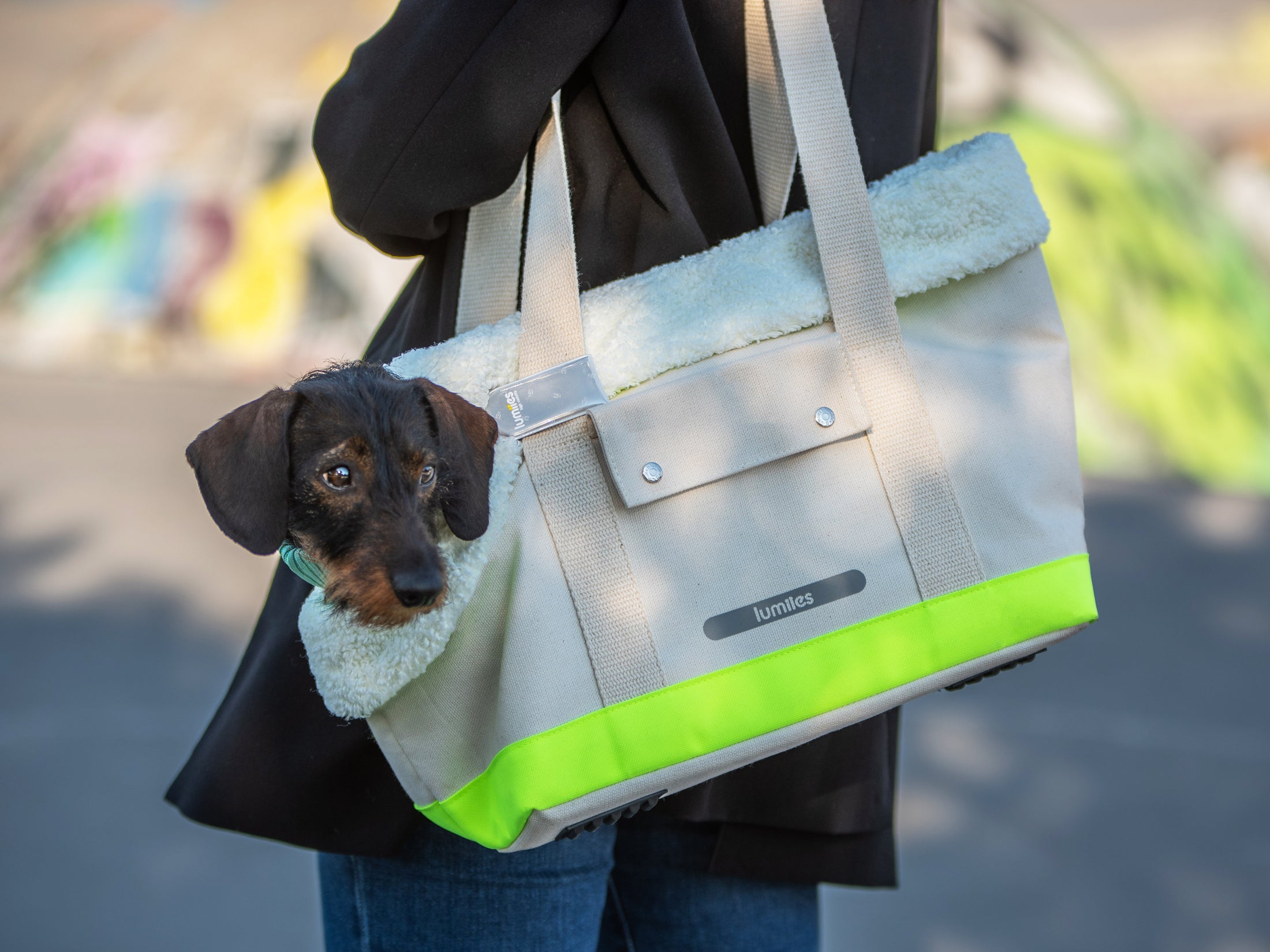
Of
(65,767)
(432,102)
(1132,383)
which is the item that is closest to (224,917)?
(65,767)

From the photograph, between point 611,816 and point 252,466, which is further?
point 611,816

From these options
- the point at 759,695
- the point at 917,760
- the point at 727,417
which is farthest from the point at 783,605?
the point at 917,760

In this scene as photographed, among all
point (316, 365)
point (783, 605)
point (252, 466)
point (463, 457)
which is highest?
point (252, 466)

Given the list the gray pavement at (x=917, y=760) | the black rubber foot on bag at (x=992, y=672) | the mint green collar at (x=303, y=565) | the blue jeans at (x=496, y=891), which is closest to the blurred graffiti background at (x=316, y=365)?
the gray pavement at (x=917, y=760)

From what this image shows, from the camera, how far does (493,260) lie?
5.51ft

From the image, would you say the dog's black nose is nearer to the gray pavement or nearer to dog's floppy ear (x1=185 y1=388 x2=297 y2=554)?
dog's floppy ear (x1=185 y1=388 x2=297 y2=554)

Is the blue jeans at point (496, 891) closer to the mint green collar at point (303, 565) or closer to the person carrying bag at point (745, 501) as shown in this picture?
the person carrying bag at point (745, 501)

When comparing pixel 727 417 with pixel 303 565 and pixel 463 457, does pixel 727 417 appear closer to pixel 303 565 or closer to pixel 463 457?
pixel 463 457

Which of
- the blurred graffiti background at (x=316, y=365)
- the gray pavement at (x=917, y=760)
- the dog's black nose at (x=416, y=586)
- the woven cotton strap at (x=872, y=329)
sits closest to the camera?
the dog's black nose at (x=416, y=586)

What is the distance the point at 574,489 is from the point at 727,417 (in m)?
0.25

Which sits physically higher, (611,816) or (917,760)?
(611,816)

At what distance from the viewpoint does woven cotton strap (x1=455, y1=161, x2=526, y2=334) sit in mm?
1671

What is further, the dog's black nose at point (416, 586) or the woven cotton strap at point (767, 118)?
the woven cotton strap at point (767, 118)

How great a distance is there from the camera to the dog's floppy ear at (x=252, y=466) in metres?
1.43
